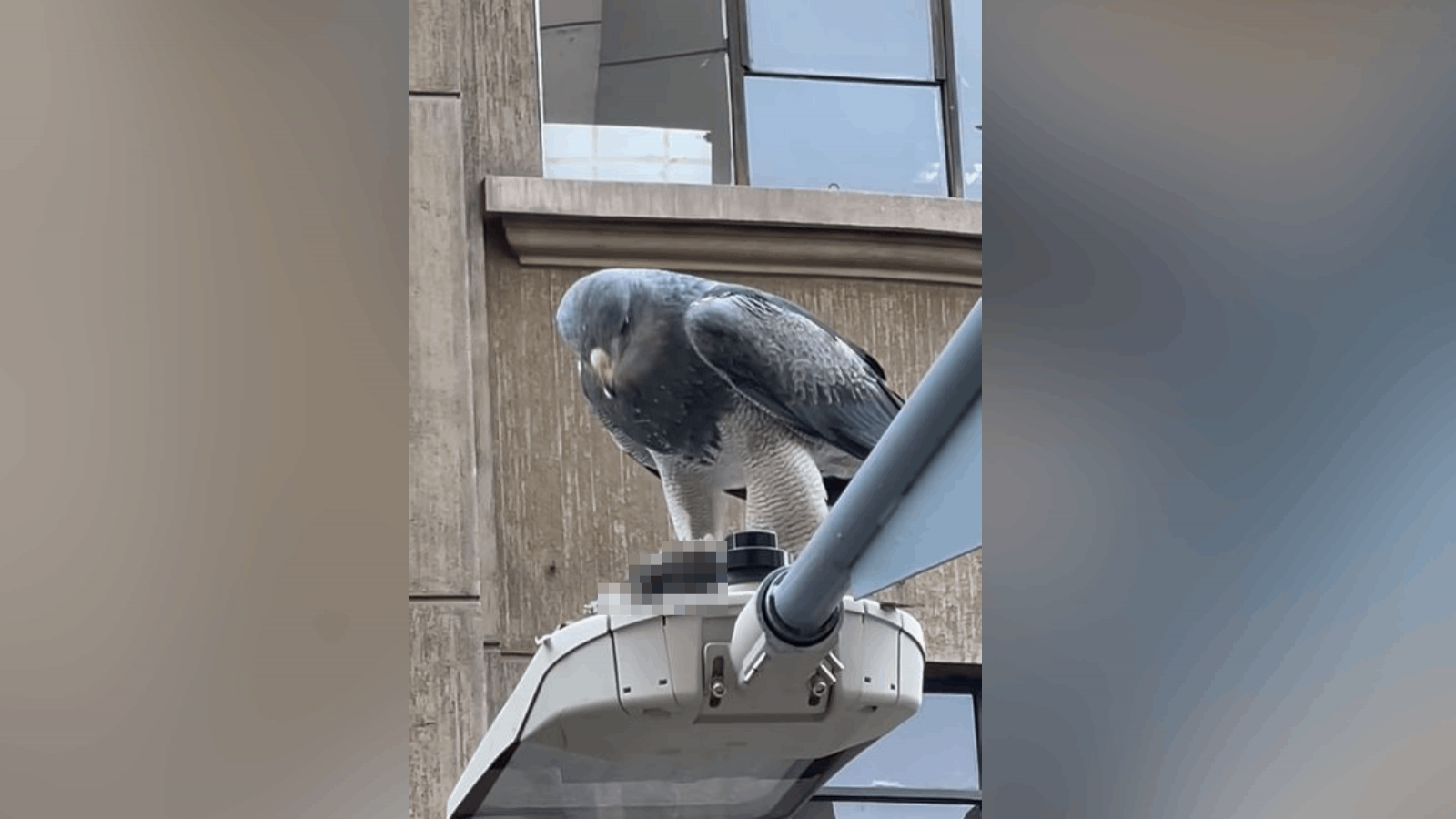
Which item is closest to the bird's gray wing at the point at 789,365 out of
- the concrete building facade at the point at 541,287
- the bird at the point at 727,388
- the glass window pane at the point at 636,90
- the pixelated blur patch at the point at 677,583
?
the bird at the point at 727,388

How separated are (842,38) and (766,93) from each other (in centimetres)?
9

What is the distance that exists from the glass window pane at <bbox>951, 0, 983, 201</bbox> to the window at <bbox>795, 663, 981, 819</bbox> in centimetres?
42

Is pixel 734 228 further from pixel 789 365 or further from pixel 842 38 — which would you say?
pixel 789 365

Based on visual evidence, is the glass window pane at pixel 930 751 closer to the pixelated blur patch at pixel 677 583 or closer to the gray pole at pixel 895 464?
the pixelated blur patch at pixel 677 583

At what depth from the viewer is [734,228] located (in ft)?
4.26

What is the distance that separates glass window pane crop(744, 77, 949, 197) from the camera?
1.39 meters

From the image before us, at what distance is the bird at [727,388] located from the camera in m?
0.94
